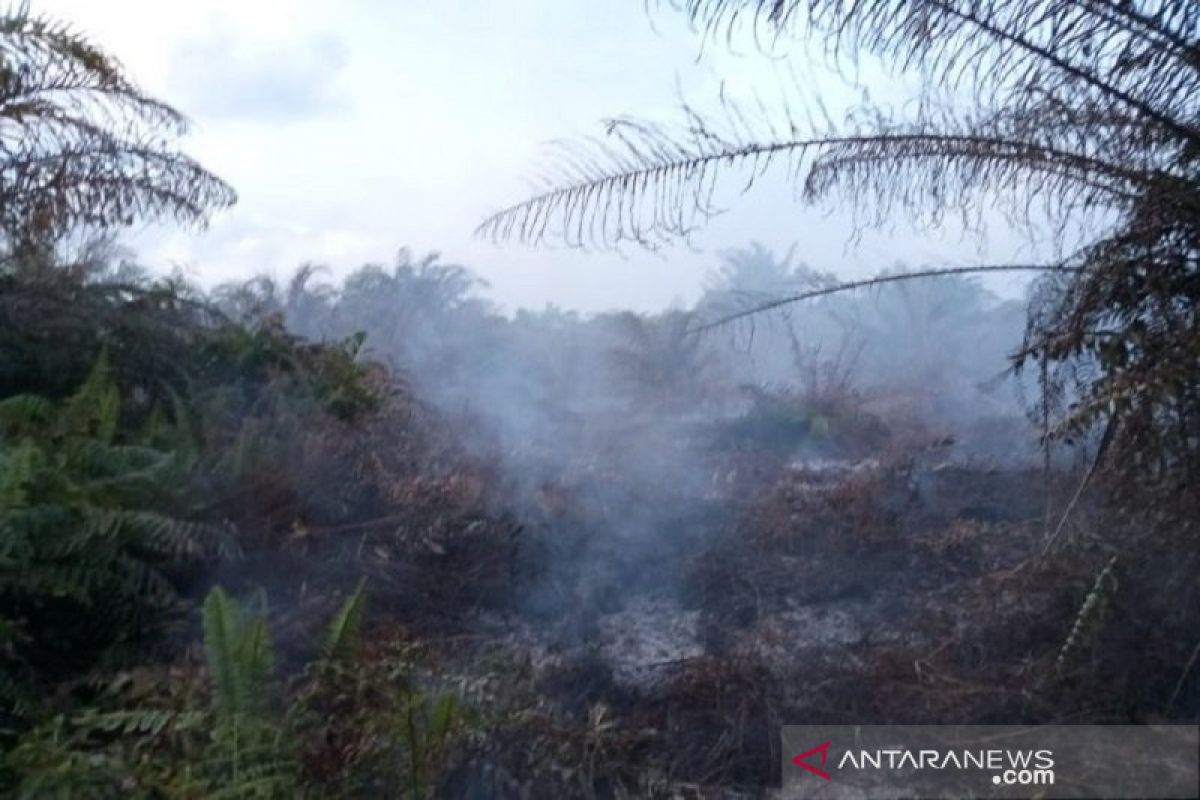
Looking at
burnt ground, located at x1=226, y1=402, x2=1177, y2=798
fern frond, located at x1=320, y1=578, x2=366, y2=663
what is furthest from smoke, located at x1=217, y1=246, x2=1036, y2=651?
fern frond, located at x1=320, y1=578, x2=366, y2=663

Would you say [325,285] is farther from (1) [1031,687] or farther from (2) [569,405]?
(1) [1031,687]

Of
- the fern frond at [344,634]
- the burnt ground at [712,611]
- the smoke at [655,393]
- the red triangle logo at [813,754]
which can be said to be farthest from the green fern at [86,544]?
the red triangle logo at [813,754]

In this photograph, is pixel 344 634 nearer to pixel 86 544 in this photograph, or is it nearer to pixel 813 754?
pixel 86 544

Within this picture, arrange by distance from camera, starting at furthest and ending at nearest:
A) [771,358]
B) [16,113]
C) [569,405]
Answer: [771,358], [569,405], [16,113]

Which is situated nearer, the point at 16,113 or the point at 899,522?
the point at 899,522

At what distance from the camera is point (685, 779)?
4039 mm

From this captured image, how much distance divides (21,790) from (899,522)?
4367mm

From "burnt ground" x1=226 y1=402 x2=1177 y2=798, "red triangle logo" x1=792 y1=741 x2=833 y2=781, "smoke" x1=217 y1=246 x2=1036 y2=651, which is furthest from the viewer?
"smoke" x1=217 y1=246 x2=1036 y2=651

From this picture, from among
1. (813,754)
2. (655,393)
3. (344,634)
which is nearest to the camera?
(813,754)

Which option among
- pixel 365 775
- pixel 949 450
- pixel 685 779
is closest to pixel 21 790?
pixel 365 775

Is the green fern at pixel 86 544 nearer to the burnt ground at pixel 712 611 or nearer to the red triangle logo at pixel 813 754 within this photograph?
the burnt ground at pixel 712 611

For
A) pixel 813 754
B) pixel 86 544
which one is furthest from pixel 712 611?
pixel 86 544

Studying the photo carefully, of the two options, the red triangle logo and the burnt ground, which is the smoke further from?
the red triangle logo

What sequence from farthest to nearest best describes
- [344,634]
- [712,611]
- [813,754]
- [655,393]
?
[655,393] < [712,611] < [344,634] < [813,754]
